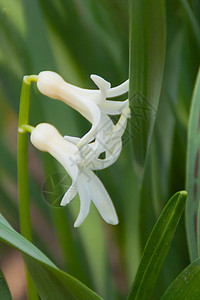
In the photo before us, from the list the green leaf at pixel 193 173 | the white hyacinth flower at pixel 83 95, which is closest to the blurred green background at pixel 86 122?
the green leaf at pixel 193 173

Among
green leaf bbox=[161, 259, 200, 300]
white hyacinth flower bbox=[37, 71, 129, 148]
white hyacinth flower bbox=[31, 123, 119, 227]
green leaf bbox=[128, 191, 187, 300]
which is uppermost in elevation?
white hyacinth flower bbox=[37, 71, 129, 148]

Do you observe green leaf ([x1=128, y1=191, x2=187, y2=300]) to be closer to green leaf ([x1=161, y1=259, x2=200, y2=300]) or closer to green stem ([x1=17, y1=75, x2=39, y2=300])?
green leaf ([x1=161, y1=259, x2=200, y2=300])

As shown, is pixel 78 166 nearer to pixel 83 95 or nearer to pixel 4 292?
pixel 83 95

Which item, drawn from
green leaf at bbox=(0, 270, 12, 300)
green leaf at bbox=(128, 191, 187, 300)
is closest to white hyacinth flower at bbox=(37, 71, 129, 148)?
green leaf at bbox=(128, 191, 187, 300)

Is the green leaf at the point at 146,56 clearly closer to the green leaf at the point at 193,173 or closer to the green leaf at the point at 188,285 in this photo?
the green leaf at the point at 193,173

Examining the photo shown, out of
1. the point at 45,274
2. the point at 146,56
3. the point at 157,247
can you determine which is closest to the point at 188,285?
the point at 157,247

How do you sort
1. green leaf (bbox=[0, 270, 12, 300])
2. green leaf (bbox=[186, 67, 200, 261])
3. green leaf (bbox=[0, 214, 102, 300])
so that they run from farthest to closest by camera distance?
green leaf (bbox=[186, 67, 200, 261]) → green leaf (bbox=[0, 270, 12, 300]) → green leaf (bbox=[0, 214, 102, 300])

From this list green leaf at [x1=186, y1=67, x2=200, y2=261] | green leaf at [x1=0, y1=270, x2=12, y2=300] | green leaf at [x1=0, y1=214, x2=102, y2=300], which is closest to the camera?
green leaf at [x1=0, y1=214, x2=102, y2=300]
